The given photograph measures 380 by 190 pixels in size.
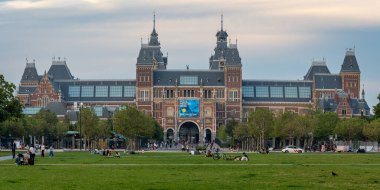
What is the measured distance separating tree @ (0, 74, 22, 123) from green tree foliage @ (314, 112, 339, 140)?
81.9 metres

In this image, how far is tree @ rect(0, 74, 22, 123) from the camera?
102750mm

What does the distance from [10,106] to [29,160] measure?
134ft

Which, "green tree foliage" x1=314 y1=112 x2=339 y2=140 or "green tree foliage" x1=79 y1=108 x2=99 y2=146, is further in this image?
"green tree foliage" x1=314 y1=112 x2=339 y2=140

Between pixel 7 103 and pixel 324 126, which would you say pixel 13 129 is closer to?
pixel 324 126

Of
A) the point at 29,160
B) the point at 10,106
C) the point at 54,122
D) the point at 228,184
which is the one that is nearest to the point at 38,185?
the point at 228,184

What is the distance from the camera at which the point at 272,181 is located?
144ft

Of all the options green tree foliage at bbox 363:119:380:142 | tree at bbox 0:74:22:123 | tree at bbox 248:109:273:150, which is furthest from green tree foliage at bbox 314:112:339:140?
tree at bbox 0:74:22:123

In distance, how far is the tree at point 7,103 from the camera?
102750mm

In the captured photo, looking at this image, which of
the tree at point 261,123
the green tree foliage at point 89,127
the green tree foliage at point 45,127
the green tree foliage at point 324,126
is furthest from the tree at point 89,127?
the green tree foliage at point 324,126

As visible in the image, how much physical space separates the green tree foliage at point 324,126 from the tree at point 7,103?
8194cm

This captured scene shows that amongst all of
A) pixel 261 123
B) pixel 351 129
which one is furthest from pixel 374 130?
pixel 351 129

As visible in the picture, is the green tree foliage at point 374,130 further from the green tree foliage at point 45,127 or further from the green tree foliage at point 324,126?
the green tree foliage at point 45,127

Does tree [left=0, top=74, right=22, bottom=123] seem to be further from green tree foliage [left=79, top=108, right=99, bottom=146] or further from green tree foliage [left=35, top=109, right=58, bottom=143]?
green tree foliage [left=35, top=109, right=58, bottom=143]

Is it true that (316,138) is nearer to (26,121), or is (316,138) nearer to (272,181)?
(26,121)
